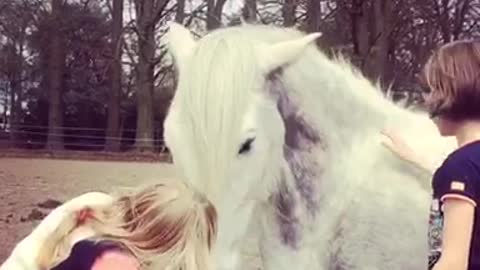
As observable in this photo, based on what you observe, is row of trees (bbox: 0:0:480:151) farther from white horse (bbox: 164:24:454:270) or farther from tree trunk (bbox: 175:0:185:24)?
white horse (bbox: 164:24:454:270)

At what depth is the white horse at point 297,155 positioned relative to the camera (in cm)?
315

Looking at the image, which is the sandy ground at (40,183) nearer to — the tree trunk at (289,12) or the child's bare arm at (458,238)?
the tree trunk at (289,12)

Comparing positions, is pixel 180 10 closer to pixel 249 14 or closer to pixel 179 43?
pixel 249 14

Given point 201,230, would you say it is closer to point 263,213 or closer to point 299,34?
point 263,213

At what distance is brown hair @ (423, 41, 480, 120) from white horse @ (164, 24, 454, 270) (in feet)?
2.78

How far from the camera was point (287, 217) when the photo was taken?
11.4 ft

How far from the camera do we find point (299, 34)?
3.69m

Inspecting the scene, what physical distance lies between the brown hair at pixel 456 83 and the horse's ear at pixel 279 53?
95 centimetres

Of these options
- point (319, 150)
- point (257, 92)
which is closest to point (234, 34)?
point (257, 92)

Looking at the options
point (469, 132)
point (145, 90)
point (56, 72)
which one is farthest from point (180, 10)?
point (469, 132)

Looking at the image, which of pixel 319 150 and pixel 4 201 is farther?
pixel 4 201

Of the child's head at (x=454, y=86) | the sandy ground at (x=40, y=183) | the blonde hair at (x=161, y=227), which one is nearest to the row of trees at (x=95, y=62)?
the sandy ground at (x=40, y=183)

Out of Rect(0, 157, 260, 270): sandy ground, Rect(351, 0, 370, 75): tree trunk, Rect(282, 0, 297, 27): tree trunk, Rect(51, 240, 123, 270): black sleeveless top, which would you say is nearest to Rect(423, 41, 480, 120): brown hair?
Rect(51, 240, 123, 270): black sleeveless top

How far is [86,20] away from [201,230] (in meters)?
29.5
